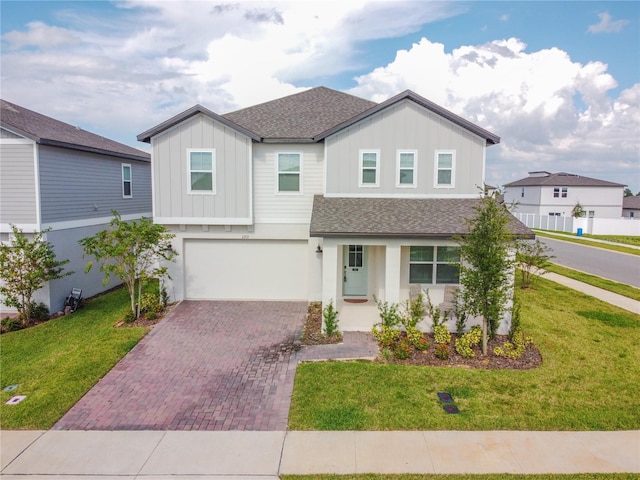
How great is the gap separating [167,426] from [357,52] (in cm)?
1853

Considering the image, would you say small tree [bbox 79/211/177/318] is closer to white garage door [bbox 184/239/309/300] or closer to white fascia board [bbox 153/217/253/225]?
white fascia board [bbox 153/217/253/225]

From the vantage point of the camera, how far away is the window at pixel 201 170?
14.0m

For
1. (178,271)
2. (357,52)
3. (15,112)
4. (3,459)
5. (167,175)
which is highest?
(357,52)

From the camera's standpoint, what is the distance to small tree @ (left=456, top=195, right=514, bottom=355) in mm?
9953

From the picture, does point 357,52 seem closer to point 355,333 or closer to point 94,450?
point 355,333

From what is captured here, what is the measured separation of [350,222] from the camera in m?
12.0

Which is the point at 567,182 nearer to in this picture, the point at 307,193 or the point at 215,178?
the point at 307,193

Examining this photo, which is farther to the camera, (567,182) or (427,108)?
(567,182)

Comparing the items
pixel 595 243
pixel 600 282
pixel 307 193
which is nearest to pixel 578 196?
pixel 595 243

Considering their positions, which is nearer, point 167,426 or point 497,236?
point 167,426

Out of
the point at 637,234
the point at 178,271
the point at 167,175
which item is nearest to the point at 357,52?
the point at 167,175

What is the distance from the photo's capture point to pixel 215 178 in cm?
1416

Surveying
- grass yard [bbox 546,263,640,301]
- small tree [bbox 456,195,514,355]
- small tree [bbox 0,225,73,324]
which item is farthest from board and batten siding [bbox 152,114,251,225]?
grass yard [bbox 546,263,640,301]

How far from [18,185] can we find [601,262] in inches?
1080
